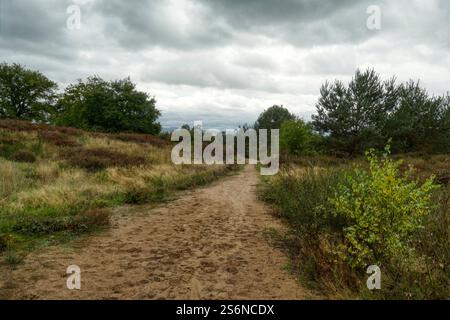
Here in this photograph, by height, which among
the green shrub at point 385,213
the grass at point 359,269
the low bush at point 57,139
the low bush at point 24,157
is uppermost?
the low bush at point 57,139

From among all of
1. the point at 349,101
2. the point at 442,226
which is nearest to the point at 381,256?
the point at 442,226

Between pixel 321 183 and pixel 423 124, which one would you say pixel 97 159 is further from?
pixel 423 124

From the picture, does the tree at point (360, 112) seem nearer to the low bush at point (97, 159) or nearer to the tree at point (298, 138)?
the tree at point (298, 138)

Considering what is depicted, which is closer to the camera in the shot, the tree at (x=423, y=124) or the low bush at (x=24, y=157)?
the low bush at (x=24, y=157)

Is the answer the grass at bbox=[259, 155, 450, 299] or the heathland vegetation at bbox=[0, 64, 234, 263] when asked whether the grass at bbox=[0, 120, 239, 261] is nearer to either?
the heathland vegetation at bbox=[0, 64, 234, 263]

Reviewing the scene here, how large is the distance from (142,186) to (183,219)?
2.98m

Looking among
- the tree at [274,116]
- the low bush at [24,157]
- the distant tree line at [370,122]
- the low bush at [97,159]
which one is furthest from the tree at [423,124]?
the tree at [274,116]

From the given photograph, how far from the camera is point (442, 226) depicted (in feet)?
14.9

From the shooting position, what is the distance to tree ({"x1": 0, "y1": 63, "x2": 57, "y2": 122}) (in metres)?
39.3

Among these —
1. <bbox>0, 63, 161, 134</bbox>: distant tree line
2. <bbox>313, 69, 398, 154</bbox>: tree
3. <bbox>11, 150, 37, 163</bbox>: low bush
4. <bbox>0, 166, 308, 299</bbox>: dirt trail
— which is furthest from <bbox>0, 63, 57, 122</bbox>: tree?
<bbox>0, 166, 308, 299</bbox>: dirt trail

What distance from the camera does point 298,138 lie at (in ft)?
94.1

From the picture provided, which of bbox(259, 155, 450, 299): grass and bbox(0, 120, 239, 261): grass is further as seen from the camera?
bbox(0, 120, 239, 261): grass

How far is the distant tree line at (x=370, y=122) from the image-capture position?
86.0 ft

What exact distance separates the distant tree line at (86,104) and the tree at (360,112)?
58.3ft
